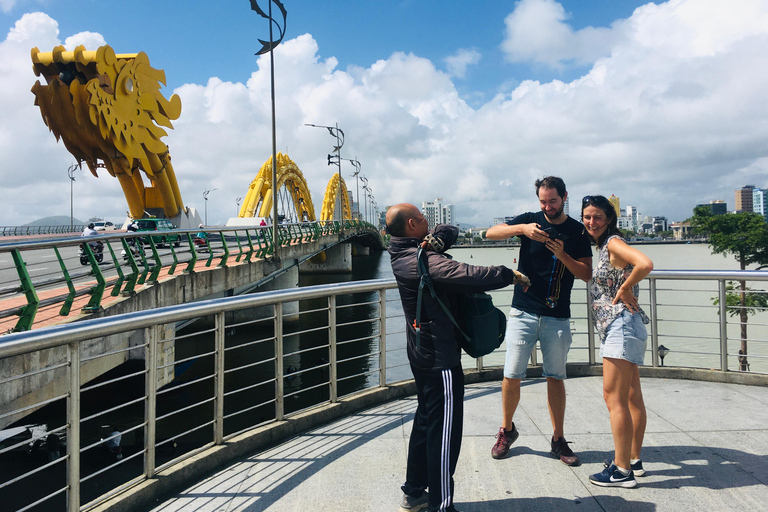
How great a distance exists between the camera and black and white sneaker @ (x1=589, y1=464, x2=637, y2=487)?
2994 millimetres

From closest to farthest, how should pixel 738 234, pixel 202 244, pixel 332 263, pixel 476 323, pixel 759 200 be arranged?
pixel 476 323, pixel 202 244, pixel 738 234, pixel 332 263, pixel 759 200

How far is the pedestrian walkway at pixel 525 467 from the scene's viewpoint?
9.39 ft

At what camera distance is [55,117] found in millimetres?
27562

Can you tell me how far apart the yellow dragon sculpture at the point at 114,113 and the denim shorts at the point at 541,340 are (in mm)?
28695

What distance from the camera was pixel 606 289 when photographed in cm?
311

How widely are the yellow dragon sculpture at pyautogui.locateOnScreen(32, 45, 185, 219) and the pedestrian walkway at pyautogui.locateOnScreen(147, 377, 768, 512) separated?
28117 mm

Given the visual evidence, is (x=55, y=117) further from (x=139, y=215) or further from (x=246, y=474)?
(x=246, y=474)

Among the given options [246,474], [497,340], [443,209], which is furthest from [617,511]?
[443,209]

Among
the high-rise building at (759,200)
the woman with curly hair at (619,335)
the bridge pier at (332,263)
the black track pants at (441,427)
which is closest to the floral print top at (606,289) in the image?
the woman with curly hair at (619,335)

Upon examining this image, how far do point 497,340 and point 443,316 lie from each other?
0.33 meters

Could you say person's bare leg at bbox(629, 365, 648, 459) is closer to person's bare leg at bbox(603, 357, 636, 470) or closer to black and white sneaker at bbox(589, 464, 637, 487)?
person's bare leg at bbox(603, 357, 636, 470)

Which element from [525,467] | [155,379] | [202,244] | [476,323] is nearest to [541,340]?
[525,467]

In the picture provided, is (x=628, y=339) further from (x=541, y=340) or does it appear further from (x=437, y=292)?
(x=437, y=292)

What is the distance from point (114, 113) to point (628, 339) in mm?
30701
